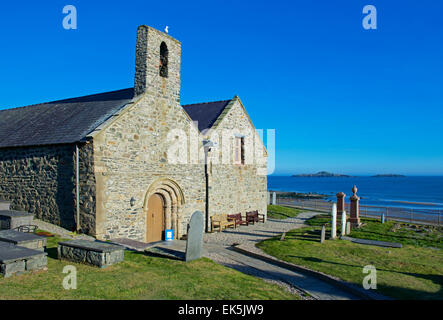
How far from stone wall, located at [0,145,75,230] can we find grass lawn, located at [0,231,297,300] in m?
4.38

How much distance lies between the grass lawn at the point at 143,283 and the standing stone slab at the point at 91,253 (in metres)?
0.18

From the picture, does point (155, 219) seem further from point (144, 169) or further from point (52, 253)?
point (52, 253)

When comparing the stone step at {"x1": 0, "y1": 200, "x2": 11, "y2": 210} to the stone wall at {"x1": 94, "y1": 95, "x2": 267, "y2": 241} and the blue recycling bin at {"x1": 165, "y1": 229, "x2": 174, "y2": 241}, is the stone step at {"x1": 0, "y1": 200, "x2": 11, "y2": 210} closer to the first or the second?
the stone wall at {"x1": 94, "y1": 95, "x2": 267, "y2": 241}

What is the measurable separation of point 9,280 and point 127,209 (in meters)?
6.87

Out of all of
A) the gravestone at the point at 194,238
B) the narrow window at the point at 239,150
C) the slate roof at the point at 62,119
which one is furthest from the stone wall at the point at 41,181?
the narrow window at the point at 239,150

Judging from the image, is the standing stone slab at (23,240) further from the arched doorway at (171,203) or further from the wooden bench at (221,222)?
the wooden bench at (221,222)

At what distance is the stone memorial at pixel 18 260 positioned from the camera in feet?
24.5

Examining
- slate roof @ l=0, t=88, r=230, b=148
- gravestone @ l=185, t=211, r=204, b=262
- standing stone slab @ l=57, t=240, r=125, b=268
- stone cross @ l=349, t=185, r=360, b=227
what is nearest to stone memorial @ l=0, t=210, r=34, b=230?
slate roof @ l=0, t=88, r=230, b=148

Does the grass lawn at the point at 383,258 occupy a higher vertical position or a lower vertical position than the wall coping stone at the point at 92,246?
lower

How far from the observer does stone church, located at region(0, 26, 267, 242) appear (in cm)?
1334

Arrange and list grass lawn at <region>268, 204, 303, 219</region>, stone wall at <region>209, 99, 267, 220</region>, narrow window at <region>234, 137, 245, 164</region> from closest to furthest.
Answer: stone wall at <region>209, 99, 267, 220</region>
narrow window at <region>234, 137, 245, 164</region>
grass lawn at <region>268, 204, 303, 219</region>

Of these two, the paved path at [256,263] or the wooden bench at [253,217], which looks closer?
the paved path at [256,263]

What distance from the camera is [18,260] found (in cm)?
768
